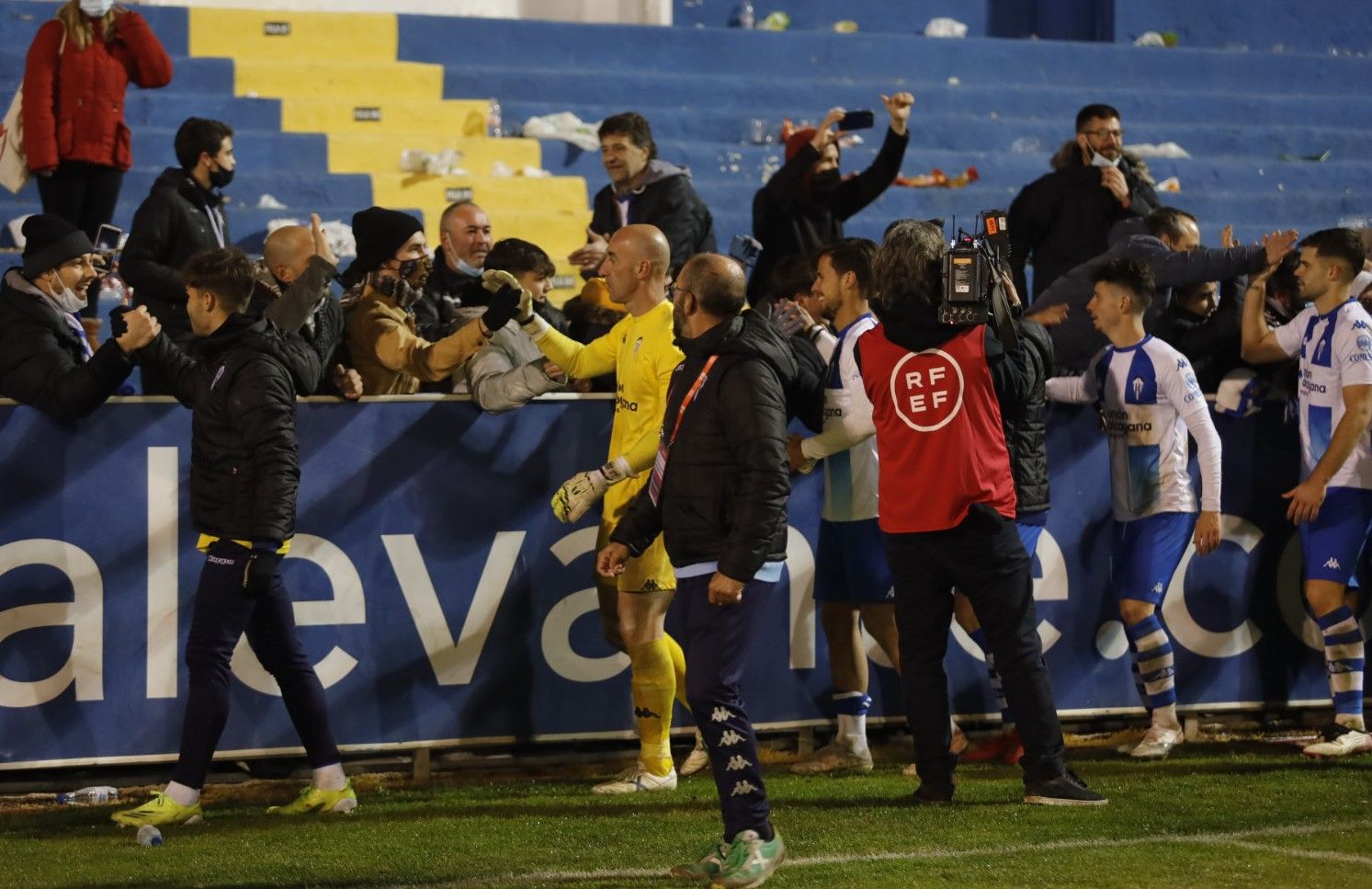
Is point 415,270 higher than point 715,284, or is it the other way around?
point 415,270

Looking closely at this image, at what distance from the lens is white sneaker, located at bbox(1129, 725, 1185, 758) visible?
7258 mm

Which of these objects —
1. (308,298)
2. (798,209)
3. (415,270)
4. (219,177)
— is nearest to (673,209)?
(798,209)

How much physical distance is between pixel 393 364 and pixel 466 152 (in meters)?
6.15

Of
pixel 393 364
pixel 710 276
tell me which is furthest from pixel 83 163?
pixel 710 276

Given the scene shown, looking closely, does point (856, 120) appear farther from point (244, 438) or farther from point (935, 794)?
point (244, 438)

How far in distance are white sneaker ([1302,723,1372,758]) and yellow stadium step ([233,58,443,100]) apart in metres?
8.42

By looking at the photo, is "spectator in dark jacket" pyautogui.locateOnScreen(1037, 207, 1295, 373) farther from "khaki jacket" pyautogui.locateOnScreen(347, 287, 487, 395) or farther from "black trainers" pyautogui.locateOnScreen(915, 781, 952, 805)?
"khaki jacket" pyautogui.locateOnScreen(347, 287, 487, 395)

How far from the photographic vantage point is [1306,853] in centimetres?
552

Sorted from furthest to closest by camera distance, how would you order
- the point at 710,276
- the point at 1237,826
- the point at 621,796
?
1. the point at 621,796
2. the point at 1237,826
3. the point at 710,276

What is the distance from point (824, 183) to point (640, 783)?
3.50 metres

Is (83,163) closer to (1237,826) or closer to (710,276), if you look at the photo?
(710,276)

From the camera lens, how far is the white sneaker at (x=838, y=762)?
7062mm

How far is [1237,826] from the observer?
595cm

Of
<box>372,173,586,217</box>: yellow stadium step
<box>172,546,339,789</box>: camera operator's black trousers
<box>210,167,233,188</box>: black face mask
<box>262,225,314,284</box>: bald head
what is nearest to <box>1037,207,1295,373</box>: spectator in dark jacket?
<box>262,225,314,284</box>: bald head
